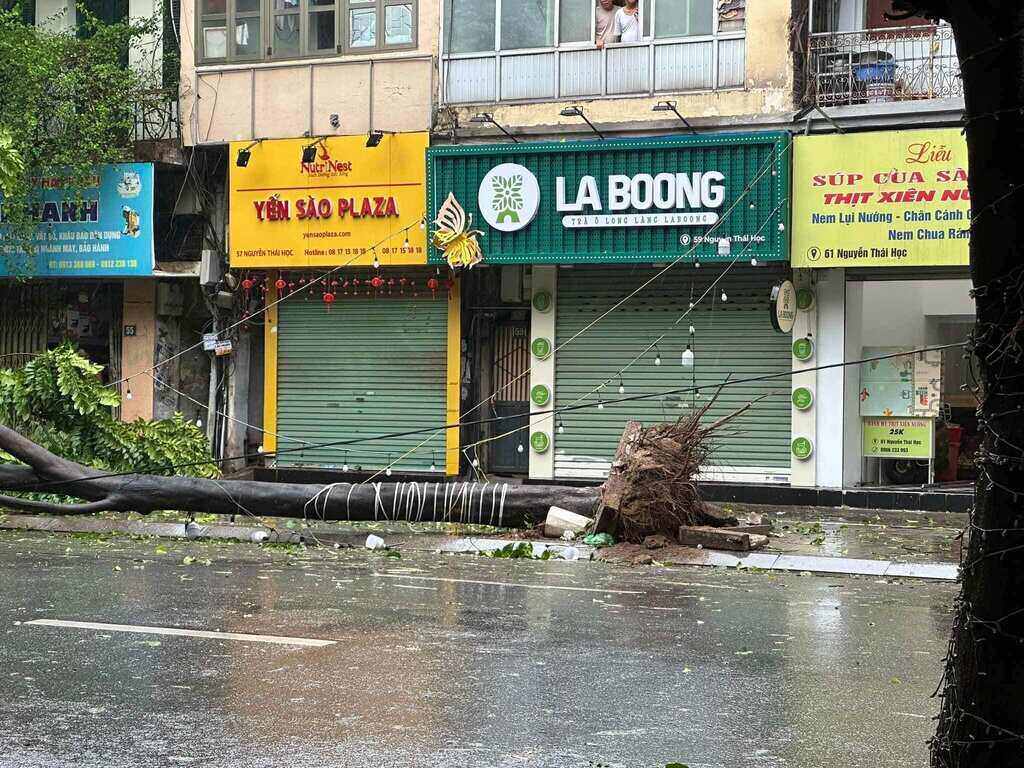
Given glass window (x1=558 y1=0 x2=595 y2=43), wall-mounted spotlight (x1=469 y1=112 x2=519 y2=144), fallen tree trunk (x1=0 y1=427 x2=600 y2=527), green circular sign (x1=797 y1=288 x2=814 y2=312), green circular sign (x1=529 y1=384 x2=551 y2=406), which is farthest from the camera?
green circular sign (x1=529 y1=384 x2=551 y2=406)

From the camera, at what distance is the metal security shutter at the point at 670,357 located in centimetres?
1769

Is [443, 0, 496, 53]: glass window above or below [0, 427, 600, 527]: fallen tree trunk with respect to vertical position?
above

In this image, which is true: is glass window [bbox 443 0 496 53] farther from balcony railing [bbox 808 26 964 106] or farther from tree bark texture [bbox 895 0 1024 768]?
tree bark texture [bbox 895 0 1024 768]

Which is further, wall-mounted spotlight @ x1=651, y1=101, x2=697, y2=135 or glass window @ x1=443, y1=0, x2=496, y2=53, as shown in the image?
glass window @ x1=443, y1=0, x2=496, y2=53

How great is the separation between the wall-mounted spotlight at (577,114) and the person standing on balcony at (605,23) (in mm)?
970

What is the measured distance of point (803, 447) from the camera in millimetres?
17391

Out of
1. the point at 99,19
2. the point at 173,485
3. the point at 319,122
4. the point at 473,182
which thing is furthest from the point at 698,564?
the point at 99,19

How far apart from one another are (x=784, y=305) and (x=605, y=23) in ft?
15.2

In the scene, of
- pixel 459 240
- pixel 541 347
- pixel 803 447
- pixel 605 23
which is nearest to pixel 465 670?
pixel 803 447

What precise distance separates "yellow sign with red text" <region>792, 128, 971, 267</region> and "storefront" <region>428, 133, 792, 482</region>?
1.09ft

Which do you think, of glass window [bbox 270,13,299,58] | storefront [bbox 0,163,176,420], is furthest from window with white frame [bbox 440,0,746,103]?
storefront [bbox 0,163,176,420]

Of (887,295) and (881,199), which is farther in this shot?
(887,295)

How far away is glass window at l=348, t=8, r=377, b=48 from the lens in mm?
18891

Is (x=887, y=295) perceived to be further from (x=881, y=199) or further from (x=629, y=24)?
(x=629, y=24)
